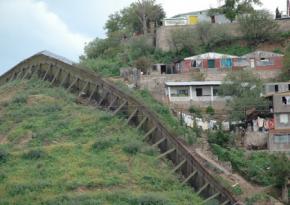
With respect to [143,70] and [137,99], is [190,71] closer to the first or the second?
[143,70]

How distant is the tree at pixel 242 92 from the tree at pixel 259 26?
875 centimetres

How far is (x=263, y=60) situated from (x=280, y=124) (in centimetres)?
1060

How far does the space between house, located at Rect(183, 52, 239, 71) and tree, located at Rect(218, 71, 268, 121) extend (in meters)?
5.15

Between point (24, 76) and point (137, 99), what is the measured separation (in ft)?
42.7

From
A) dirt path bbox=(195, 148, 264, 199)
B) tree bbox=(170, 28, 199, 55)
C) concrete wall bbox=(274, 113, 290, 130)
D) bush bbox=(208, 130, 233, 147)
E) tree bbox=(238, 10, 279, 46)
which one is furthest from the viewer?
tree bbox=(238, 10, 279, 46)

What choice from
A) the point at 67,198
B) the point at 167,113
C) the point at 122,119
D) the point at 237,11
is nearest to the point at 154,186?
the point at 67,198

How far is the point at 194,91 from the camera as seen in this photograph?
4844 centimetres

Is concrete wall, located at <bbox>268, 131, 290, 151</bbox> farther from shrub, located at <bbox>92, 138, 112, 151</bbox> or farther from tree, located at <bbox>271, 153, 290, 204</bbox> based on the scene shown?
shrub, located at <bbox>92, 138, 112, 151</bbox>

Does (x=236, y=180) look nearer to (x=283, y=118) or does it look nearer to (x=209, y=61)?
(x=283, y=118)

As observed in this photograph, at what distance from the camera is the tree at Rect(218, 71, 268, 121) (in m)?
43.9

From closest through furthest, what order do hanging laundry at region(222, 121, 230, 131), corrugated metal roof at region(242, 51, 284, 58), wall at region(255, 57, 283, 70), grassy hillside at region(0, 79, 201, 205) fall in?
1. grassy hillside at region(0, 79, 201, 205)
2. hanging laundry at region(222, 121, 230, 131)
3. wall at region(255, 57, 283, 70)
4. corrugated metal roof at region(242, 51, 284, 58)

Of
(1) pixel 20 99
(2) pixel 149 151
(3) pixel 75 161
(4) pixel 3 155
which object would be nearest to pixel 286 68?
(1) pixel 20 99

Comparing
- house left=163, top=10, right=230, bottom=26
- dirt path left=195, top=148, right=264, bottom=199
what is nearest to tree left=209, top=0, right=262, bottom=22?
house left=163, top=10, right=230, bottom=26

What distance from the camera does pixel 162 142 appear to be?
3388 centimetres
